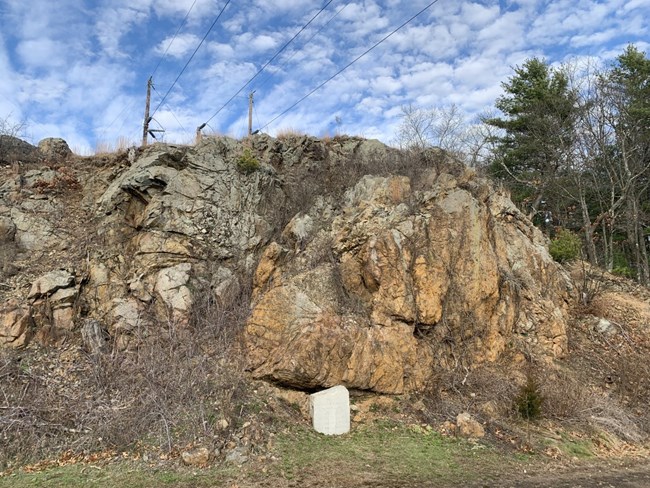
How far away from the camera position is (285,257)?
33.0ft

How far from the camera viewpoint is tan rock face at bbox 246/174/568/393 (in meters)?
7.67

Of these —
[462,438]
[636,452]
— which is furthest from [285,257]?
[636,452]

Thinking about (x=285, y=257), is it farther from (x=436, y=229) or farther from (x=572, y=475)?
(x=572, y=475)

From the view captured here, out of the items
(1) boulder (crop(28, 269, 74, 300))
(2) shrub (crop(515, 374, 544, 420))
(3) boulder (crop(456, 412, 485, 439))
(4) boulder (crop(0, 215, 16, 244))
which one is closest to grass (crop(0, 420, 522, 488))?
(3) boulder (crop(456, 412, 485, 439))

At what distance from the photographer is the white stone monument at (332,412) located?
22.0ft

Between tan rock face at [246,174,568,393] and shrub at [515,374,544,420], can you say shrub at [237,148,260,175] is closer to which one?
tan rock face at [246,174,568,393]

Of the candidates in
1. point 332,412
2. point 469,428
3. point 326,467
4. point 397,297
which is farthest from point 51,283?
point 469,428

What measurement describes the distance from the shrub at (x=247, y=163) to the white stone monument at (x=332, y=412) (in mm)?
7617

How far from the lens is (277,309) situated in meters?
8.16

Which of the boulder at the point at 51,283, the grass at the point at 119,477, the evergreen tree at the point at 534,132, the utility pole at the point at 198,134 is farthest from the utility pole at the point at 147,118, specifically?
the evergreen tree at the point at 534,132

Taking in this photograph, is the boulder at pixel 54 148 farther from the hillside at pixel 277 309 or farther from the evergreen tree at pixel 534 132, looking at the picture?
the evergreen tree at pixel 534 132

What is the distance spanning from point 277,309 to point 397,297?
2483mm

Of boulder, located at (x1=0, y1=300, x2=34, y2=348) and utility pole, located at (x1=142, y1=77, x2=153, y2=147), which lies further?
utility pole, located at (x1=142, y1=77, x2=153, y2=147)

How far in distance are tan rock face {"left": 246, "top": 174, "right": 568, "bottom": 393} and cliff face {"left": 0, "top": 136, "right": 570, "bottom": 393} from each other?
33mm
